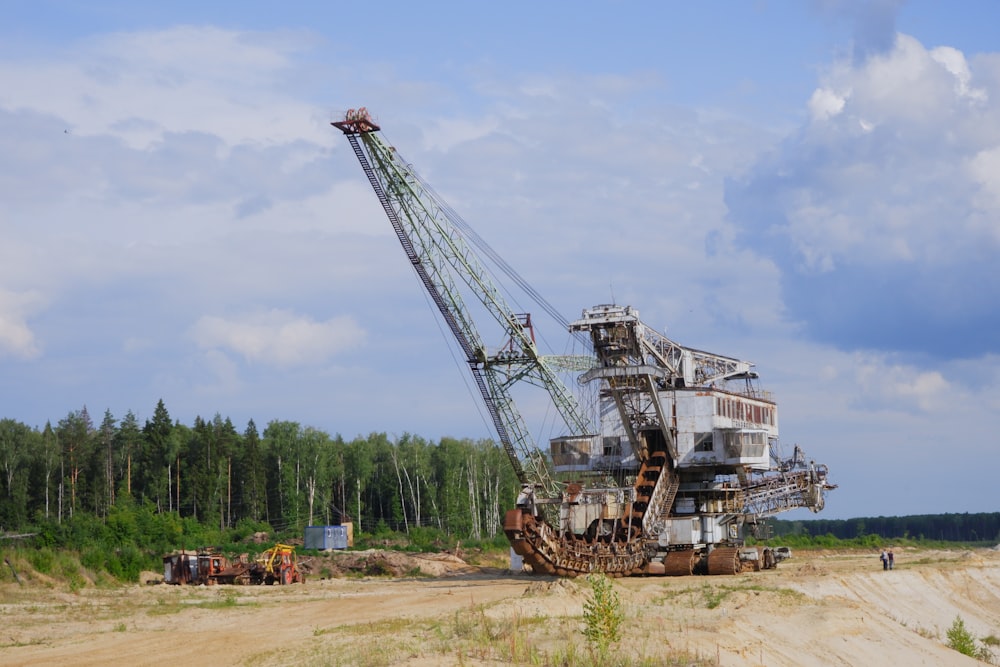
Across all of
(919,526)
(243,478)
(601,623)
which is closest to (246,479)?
(243,478)

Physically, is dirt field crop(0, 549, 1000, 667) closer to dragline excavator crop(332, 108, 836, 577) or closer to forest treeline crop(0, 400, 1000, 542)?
dragline excavator crop(332, 108, 836, 577)

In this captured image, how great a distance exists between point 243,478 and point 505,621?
7684 cm

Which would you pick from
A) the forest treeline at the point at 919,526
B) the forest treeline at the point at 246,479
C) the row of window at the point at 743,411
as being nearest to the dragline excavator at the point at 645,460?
the row of window at the point at 743,411

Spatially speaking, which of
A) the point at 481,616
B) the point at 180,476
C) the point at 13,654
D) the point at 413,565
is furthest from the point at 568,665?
the point at 180,476

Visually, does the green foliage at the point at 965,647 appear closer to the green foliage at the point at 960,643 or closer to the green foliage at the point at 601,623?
the green foliage at the point at 960,643

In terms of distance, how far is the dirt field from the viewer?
25500 mm

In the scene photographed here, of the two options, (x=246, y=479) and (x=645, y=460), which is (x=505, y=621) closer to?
(x=645, y=460)

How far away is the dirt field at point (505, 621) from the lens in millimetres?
25500

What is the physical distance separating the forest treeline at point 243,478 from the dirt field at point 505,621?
4578 cm

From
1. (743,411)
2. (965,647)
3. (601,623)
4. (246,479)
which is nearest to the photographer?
(601,623)

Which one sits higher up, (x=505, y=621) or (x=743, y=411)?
(x=743, y=411)

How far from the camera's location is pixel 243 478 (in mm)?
102000

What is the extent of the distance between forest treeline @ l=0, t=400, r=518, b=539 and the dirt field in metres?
45.8

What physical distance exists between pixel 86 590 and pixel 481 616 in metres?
30.3
